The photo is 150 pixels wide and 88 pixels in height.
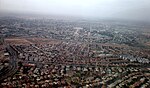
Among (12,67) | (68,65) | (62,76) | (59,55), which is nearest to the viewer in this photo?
(62,76)

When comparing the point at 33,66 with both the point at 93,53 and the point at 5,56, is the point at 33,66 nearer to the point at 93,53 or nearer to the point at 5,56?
the point at 5,56

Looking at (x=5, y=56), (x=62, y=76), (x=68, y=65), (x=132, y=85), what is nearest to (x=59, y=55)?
(x=68, y=65)

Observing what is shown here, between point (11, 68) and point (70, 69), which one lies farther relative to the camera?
point (70, 69)

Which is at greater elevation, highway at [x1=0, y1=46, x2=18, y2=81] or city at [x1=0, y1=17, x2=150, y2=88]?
highway at [x1=0, y1=46, x2=18, y2=81]

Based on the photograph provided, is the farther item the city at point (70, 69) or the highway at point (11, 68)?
the highway at point (11, 68)

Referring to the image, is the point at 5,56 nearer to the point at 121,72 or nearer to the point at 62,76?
the point at 62,76

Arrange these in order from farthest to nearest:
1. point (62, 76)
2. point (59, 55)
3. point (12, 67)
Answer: point (59, 55) < point (12, 67) < point (62, 76)

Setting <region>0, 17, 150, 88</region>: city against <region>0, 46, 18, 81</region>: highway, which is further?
<region>0, 46, 18, 81</region>: highway

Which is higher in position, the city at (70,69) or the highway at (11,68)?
the highway at (11,68)

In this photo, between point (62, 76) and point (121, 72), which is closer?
point (62, 76)
